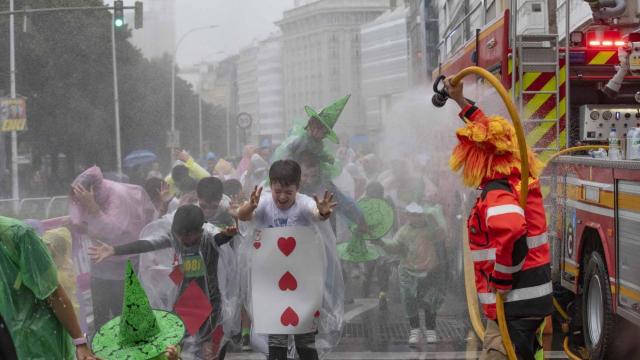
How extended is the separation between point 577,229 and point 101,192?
11.9 feet

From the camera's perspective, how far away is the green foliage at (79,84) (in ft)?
55.2

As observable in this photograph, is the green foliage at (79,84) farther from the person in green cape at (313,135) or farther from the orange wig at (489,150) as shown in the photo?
the orange wig at (489,150)

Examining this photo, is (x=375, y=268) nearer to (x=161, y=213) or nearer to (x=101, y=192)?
(x=161, y=213)

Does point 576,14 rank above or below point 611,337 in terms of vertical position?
above

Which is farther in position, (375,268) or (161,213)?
(375,268)

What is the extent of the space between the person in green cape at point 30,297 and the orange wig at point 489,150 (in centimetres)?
195

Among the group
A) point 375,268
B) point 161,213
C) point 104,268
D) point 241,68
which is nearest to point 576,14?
point 241,68

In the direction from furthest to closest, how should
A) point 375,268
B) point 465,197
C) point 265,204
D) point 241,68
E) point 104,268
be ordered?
point 241,68 < point 375,268 < point 465,197 < point 104,268 < point 265,204

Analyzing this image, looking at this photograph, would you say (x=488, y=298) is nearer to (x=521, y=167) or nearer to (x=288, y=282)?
(x=521, y=167)

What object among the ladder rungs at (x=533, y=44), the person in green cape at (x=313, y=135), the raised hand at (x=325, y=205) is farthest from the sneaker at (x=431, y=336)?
the ladder rungs at (x=533, y=44)

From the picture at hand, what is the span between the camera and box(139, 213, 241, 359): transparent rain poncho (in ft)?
17.1

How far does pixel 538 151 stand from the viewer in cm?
655

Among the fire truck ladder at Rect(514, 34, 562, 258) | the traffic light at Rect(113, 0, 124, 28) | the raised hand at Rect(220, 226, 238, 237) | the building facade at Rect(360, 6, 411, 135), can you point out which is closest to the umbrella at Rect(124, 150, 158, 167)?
the traffic light at Rect(113, 0, 124, 28)

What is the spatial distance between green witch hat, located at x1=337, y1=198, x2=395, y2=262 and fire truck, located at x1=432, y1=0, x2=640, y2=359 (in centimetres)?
148
